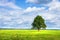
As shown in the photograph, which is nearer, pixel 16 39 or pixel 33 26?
pixel 16 39

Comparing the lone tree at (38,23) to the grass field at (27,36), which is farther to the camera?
the lone tree at (38,23)

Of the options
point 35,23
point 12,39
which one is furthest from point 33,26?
point 12,39

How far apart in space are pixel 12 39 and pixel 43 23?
74311mm

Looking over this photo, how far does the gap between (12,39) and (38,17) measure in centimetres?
7521

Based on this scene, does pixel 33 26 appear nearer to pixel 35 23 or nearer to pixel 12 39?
pixel 35 23

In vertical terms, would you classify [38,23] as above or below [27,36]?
above

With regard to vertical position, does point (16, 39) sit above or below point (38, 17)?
below

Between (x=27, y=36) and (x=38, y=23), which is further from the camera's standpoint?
(x=38, y=23)

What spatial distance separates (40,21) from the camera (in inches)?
3964

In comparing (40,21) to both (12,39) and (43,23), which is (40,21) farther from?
(12,39)

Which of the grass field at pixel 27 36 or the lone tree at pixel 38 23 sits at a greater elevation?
the lone tree at pixel 38 23

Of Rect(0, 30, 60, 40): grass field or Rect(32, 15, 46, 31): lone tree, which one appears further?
Rect(32, 15, 46, 31): lone tree

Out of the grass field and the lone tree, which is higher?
the lone tree

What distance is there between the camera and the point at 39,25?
102m
